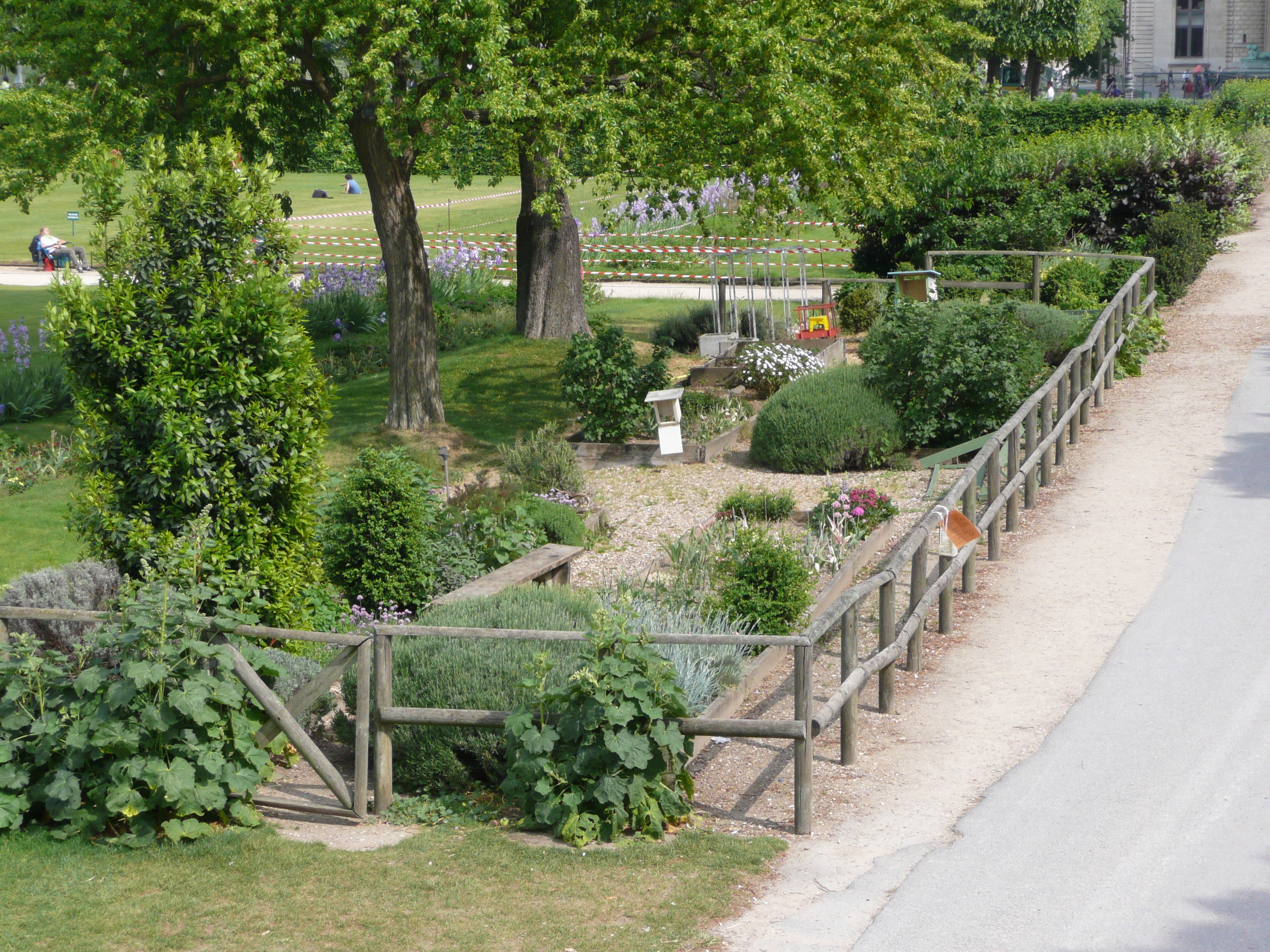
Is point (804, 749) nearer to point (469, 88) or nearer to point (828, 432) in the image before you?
point (828, 432)

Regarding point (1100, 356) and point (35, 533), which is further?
point (1100, 356)

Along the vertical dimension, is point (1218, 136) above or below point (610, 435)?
above

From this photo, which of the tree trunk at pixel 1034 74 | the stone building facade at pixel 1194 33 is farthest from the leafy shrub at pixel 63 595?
the stone building facade at pixel 1194 33

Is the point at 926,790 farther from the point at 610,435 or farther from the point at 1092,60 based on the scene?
the point at 1092,60

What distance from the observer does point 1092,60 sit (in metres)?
68.3

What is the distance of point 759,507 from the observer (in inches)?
463

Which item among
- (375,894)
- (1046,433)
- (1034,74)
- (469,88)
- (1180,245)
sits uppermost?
(1034,74)

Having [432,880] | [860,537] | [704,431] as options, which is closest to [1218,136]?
[704,431]

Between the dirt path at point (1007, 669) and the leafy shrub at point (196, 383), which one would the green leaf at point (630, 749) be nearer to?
the dirt path at point (1007, 669)

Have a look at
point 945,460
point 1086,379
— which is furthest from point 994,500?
point 1086,379

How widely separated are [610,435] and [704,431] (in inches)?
41.7

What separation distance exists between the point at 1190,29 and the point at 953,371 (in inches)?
2469

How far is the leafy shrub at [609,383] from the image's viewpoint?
15.1 meters

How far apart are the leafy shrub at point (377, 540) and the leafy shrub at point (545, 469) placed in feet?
10.5
